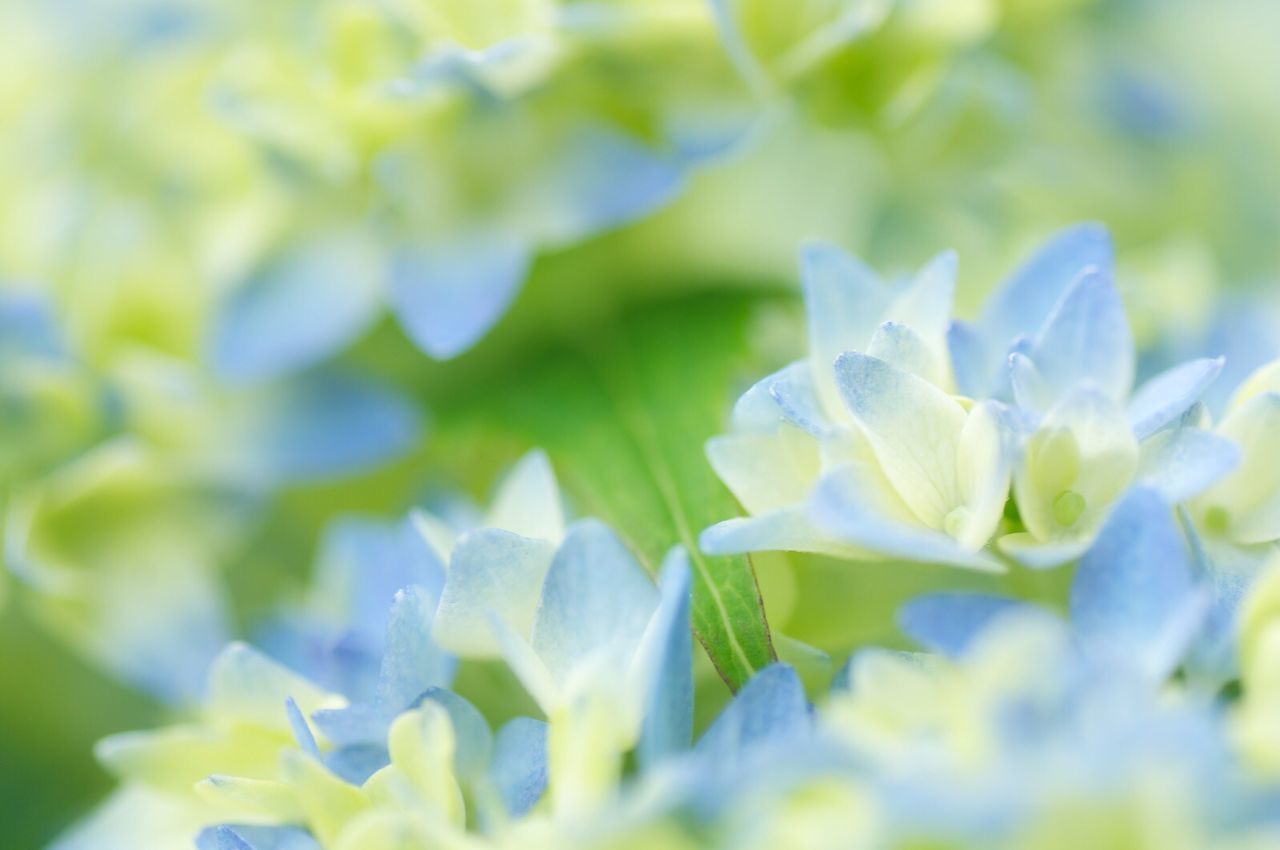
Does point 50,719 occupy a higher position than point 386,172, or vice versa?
point 386,172

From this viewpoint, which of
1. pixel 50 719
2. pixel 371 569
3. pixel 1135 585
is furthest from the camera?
pixel 50 719

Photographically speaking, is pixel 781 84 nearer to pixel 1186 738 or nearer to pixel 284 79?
pixel 284 79

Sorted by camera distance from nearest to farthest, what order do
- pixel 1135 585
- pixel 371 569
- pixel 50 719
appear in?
pixel 1135 585 < pixel 371 569 < pixel 50 719

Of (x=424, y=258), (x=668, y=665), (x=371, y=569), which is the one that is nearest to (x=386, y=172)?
(x=424, y=258)

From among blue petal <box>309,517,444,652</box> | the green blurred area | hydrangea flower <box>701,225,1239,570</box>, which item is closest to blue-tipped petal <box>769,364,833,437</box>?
hydrangea flower <box>701,225,1239,570</box>

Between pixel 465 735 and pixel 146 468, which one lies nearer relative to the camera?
pixel 465 735

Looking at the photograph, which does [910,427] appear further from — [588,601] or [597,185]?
[597,185]

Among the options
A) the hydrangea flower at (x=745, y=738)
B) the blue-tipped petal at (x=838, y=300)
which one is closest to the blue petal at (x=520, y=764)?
the hydrangea flower at (x=745, y=738)

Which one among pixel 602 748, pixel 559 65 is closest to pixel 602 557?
pixel 602 748
